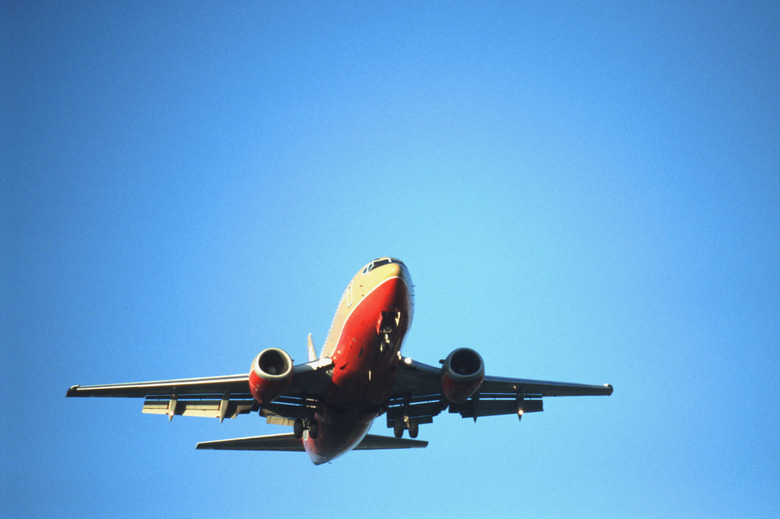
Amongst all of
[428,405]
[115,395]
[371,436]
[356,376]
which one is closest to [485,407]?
[428,405]

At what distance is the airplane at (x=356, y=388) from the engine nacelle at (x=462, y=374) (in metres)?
0.03

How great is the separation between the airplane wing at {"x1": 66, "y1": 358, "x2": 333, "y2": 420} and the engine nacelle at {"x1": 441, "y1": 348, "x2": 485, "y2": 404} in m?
3.84

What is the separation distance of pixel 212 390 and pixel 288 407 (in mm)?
2799

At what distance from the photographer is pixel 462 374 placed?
77.4ft

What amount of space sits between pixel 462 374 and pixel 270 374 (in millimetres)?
6132

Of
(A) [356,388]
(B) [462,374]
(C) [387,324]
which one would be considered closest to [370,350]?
(C) [387,324]

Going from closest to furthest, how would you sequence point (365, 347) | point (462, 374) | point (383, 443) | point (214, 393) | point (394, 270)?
point (394, 270)
point (365, 347)
point (462, 374)
point (214, 393)
point (383, 443)

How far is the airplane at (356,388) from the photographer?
22.1m

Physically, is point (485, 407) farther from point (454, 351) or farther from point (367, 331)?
point (367, 331)

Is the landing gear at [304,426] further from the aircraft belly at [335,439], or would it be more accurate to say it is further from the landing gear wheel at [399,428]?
the landing gear wheel at [399,428]

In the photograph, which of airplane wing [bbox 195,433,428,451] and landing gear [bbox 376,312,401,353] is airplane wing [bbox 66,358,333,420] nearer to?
airplane wing [bbox 195,433,428,451]

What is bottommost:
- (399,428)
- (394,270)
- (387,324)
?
(399,428)

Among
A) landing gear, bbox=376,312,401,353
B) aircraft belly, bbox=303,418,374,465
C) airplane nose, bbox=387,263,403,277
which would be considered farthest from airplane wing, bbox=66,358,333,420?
airplane nose, bbox=387,263,403,277

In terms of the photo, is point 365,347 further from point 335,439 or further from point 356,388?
point 335,439
